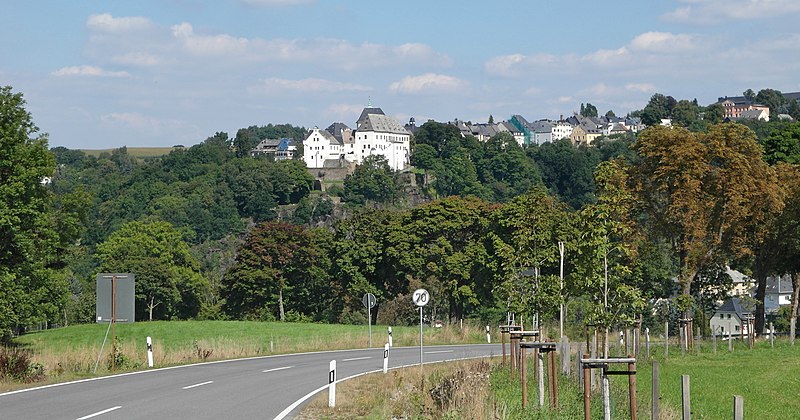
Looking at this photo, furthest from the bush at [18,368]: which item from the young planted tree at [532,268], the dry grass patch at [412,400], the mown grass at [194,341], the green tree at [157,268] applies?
the green tree at [157,268]

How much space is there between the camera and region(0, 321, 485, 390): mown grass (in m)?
28.4

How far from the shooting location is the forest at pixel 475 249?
97.3ft

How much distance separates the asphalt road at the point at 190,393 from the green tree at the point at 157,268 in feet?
193

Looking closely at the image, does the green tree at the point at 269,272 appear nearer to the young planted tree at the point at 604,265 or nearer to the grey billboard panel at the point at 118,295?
the grey billboard panel at the point at 118,295

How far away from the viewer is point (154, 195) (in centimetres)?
18138

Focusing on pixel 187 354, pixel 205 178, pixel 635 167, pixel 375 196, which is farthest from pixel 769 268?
pixel 205 178

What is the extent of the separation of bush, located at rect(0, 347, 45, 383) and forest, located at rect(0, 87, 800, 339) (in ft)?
42.3

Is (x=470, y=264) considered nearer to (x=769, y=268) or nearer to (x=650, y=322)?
(x=650, y=322)

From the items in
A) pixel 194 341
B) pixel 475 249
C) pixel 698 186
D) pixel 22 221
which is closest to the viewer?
pixel 698 186

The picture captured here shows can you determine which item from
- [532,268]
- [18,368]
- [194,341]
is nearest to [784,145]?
[532,268]

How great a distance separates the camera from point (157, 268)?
88.5 m

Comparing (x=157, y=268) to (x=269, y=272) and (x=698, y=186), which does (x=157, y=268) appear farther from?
(x=698, y=186)

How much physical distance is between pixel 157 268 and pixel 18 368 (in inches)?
2612

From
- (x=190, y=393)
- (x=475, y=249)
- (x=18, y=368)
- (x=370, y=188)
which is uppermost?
(x=370, y=188)
